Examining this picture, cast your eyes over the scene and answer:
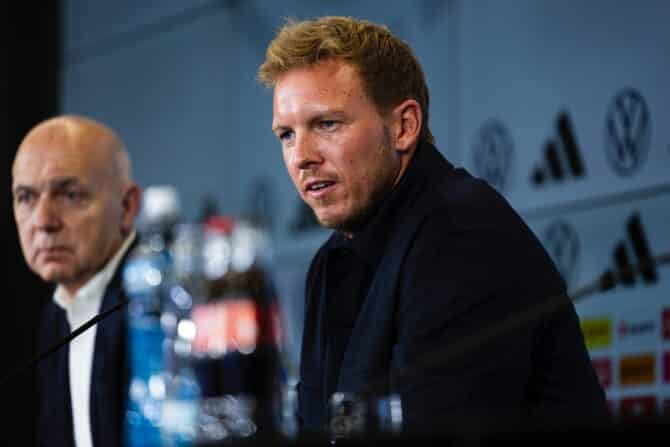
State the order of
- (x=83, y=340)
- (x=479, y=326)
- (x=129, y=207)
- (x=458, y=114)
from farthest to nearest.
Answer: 1. (x=458, y=114)
2. (x=129, y=207)
3. (x=83, y=340)
4. (x=479, y=326)

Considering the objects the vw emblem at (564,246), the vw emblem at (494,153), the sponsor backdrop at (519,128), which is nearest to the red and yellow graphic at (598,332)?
the sponsor backdrop at (519,128)

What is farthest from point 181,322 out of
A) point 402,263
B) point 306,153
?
point 402,263

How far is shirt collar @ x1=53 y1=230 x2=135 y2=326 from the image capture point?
2.53 metres

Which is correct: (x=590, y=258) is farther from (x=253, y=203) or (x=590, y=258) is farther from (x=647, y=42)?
(x=253, y=203)

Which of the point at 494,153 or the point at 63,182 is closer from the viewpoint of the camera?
the point at 63,182

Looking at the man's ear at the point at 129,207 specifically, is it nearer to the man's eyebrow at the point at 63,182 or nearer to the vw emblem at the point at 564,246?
the man's eyebrow at the point at 63,182

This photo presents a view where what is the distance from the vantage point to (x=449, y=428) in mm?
894

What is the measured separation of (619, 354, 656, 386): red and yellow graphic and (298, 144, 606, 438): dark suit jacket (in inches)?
54.4

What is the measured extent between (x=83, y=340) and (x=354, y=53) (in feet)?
3.16

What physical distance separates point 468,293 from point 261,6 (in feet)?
10.1

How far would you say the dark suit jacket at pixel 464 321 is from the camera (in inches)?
59.7

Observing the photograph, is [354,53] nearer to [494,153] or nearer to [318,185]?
[318,185]

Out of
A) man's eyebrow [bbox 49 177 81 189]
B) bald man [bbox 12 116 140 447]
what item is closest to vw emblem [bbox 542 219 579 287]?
bald man [bbox 12 116 140 447]

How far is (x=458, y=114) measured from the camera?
367 centimetres
